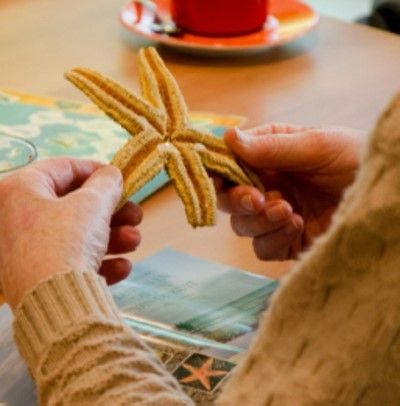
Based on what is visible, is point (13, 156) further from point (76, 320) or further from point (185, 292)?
point (76, 320)

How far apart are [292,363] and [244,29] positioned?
98 cm

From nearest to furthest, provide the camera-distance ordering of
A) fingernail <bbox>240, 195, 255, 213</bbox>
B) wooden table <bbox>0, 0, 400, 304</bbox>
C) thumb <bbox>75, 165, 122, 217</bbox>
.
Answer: thumb <bbox>75, 165, 122, 217</bbox> < fingernail <bbox>240, 195, 255, 213</bbox> < wooden table <bbox>0, 0, 400, 304</bbox>

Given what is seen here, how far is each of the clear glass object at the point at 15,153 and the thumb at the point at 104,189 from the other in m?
0.17

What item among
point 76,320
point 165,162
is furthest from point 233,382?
point 165,162

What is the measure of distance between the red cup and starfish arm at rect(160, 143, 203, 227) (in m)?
0.61

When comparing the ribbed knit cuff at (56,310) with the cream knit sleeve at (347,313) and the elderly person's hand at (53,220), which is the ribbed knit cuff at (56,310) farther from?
the cream knit sleeve at (347,313)

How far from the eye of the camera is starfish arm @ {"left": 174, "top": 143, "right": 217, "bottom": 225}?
0.75 meters

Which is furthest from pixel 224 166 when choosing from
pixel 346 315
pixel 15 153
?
pixel 346 315

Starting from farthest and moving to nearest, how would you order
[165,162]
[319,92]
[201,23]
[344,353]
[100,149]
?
1. [201,23]
2. [319,92]
3. [100,149]
4. [165,162]
5. [344,353]

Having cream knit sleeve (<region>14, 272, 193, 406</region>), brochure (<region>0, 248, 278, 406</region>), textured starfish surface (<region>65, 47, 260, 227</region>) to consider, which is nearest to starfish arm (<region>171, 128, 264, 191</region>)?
textured starfish surface (<region>65, 47, 260, 227</region>)

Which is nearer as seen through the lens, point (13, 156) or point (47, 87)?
point (13, 156)

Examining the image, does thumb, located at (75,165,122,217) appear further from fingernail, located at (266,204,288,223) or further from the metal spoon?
the metal spoon

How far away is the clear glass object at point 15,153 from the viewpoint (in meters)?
0.88

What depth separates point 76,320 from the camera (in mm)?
578
